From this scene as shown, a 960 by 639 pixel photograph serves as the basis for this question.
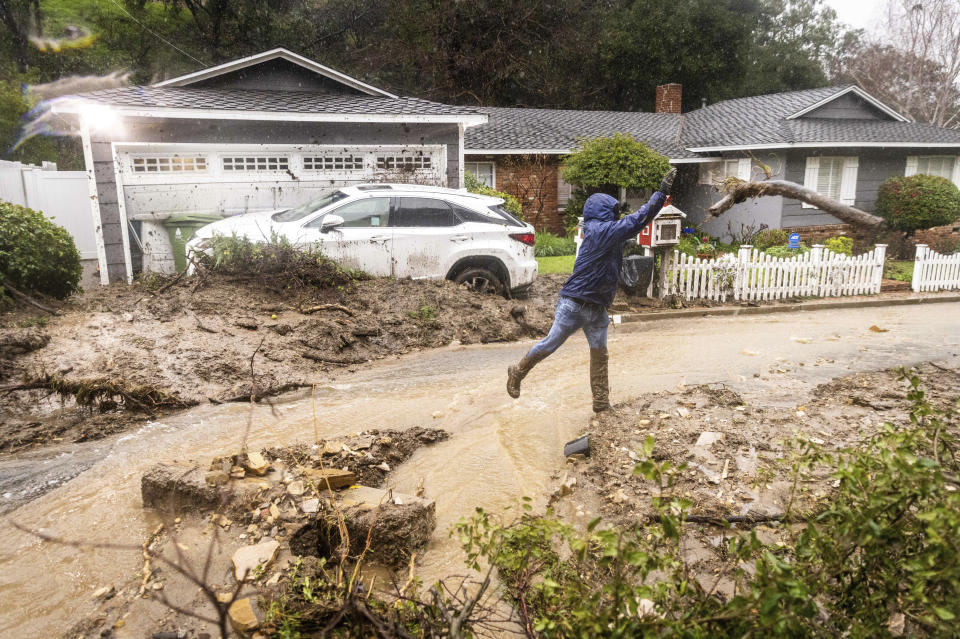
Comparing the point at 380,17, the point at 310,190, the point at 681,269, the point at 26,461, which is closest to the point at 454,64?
the point at 380,17

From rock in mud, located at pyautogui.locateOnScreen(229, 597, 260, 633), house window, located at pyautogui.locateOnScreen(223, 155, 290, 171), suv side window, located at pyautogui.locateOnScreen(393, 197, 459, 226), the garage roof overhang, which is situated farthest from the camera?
house window, located at pyautogui.locateOnScreen(223, 155, 290, 171)

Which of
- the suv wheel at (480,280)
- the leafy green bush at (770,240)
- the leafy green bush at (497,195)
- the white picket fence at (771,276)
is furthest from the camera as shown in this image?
the leafy green bush at (770,240)

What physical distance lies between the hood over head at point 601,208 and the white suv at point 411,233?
440 cm

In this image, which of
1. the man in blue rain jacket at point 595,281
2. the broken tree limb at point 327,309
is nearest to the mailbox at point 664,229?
the broken tree limb at point 327,309

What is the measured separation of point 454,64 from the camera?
27.6 metres

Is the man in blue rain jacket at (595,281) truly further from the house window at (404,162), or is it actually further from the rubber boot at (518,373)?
the house window at (404,162)

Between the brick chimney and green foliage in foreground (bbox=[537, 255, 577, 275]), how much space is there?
13.5 meters

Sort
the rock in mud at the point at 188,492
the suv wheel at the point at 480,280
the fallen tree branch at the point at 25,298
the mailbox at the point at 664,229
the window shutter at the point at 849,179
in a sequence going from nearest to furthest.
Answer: the rock in mud at the point at 188,492, the fallen tree branch at the point at 25,298, the suv wheel at the point at 480,280, the mailbox at the point at 664,229, the window shutter at the point at 849,179

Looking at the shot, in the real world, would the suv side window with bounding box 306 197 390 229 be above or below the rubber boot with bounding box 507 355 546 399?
above

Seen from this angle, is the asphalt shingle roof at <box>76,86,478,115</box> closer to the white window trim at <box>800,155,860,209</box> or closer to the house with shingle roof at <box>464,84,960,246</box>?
the house with shingle roof at <box>464,84,960,246</box>

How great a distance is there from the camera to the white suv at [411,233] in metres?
9.62

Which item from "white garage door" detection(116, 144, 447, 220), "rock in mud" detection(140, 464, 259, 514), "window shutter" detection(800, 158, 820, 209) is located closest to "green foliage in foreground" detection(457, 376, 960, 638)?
"rock in mud" detection(140, 464, 259, 514)

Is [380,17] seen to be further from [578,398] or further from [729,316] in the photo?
[578,398]

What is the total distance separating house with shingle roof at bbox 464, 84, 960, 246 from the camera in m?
18.4
